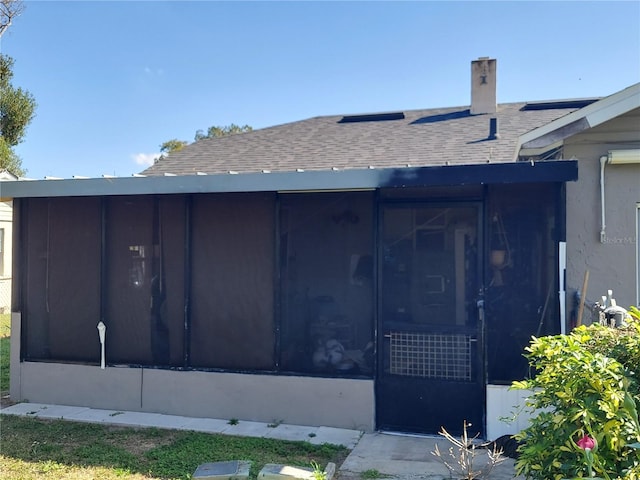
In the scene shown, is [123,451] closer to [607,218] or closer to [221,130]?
[607,218]

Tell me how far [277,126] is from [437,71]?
4.03 metres

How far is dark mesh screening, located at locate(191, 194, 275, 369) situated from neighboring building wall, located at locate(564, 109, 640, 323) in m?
3.27

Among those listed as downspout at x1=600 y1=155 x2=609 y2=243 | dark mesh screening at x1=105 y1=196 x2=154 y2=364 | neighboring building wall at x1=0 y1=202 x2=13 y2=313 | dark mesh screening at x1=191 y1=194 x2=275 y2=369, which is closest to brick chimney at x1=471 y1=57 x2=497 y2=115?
downspout at x1=600 y1=155 x2=609 y2=243

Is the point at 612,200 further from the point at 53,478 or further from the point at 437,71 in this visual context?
the point at 437,71

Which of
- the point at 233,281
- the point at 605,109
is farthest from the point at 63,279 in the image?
the point at 605,109

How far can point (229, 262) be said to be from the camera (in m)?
5.80

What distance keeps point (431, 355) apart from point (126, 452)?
3.06m

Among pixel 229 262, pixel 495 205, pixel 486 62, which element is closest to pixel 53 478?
pixel 229 262

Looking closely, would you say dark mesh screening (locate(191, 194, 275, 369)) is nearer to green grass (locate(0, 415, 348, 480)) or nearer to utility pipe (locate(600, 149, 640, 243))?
green grass (locate(0, 415, 348, 480))

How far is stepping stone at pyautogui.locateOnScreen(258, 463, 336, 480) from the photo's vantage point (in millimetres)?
3785

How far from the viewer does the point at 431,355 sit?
204 inches

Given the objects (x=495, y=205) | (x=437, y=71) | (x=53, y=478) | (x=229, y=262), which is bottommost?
(x=53, y=478)

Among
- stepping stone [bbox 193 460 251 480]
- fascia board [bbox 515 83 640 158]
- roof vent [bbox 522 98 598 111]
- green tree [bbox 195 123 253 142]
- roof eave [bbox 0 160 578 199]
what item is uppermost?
green tree [bbox 195 123 253 142]

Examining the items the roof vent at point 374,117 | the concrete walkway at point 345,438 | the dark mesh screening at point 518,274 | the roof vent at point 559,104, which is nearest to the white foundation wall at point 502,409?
the dark mesh screening at point 518,274
